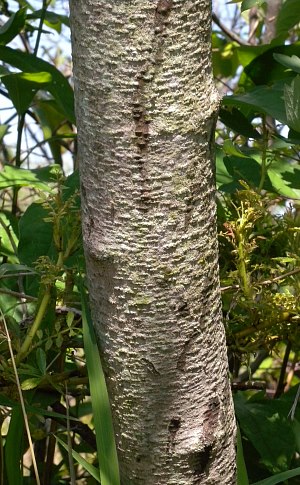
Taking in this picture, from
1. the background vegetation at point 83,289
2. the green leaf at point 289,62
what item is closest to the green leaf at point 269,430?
the background vegetation at point 83,289

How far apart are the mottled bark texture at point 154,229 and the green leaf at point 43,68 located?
46 cm

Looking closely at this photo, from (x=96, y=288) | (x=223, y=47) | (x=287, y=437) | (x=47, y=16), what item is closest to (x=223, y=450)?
(x=96, y=288)

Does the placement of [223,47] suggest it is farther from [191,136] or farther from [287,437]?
[191,136]

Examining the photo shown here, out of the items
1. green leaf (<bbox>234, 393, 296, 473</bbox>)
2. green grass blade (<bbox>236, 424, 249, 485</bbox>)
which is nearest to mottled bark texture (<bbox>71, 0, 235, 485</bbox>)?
green grass blade (<bbox>236, 424, 249, 485</bbox>)

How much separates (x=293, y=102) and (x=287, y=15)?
1.06 feet

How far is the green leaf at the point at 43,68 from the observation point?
103cm

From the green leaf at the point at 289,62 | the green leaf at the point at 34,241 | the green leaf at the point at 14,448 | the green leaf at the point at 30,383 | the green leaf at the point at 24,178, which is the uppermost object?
the green leaf at the point at 289,62

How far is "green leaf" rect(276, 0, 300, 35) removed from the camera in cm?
102

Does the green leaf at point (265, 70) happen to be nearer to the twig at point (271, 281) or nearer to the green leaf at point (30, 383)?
the twig at point (271, 281)

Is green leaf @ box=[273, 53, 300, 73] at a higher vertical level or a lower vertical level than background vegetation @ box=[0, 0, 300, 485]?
higher

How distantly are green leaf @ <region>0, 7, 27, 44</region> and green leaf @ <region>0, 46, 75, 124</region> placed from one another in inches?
1.2

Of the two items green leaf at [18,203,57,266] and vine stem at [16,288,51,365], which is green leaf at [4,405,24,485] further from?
green leaf at [18,203,57,266]

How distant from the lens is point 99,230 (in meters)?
0.61

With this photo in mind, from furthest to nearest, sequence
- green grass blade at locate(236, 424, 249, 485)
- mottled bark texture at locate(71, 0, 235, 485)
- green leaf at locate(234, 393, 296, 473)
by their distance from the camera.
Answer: green leaf at locate(234, 393, 296, 473) → green grass blade at locate(236, 424, 249, 485) → mottled bark texture at locate(71, 0, 235, 485)
